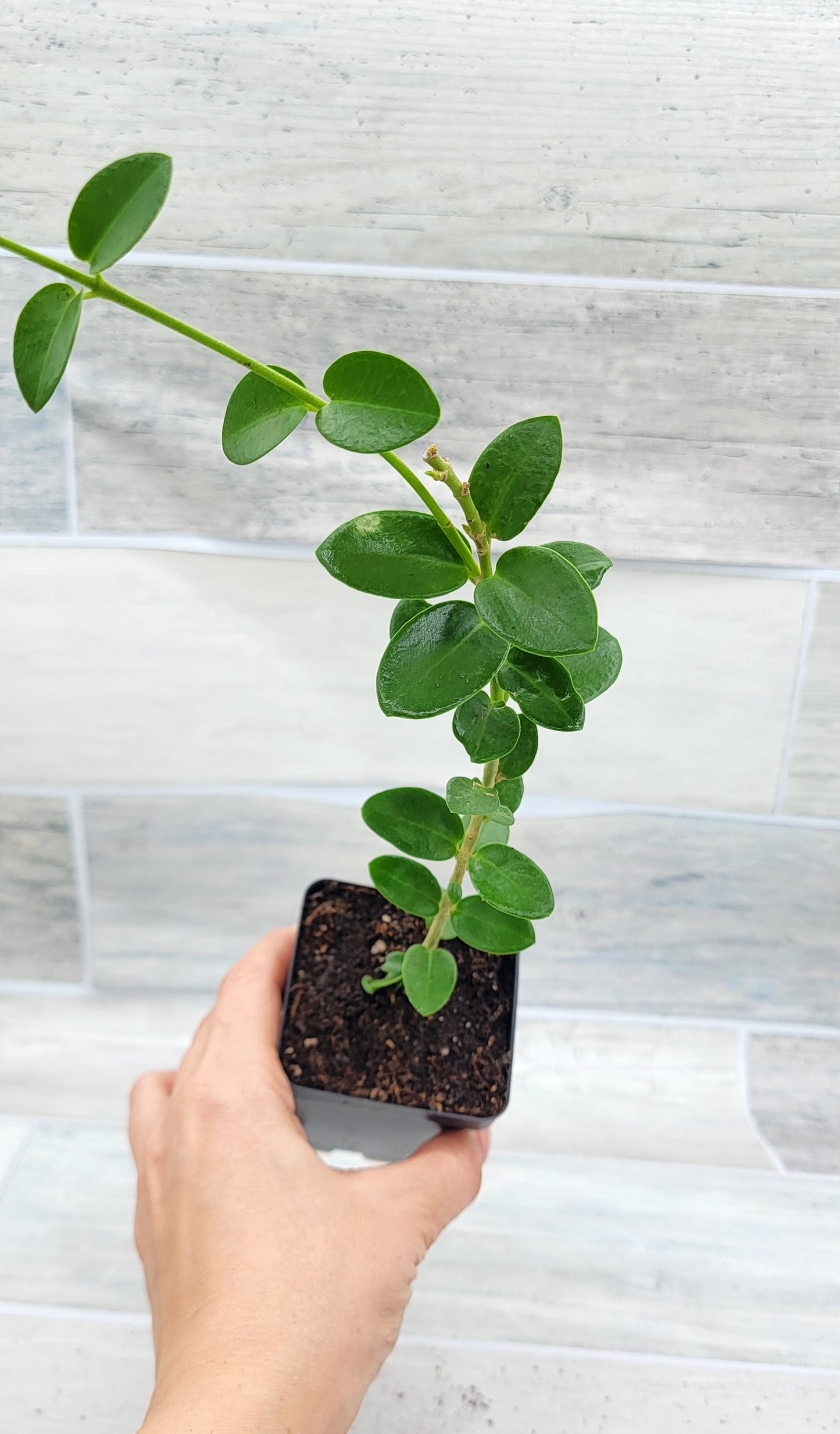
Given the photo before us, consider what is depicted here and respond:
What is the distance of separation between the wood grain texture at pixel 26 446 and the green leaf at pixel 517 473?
43cm

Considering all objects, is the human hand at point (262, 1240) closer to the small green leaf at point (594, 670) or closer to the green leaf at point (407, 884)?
the green leaf at point (407, 884)

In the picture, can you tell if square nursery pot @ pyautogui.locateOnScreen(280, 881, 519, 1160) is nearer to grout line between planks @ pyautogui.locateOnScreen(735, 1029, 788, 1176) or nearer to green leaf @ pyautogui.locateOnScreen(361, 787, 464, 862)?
green leaf @ pyautogui.locateOnScreen(361, 787, 464, 862)

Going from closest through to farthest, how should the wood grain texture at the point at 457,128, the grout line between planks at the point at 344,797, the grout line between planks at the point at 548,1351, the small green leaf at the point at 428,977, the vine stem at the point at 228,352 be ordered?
the vine stem at the point at 228,352 < the small green leaf at the point at 428,977 < the wood grain texture at the point at 457,128 < the grout line between planks at the point at 548,1351 < the grout line between planks at the point at 344,797

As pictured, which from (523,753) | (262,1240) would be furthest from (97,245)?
(262,1240)

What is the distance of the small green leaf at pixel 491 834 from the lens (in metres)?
0.47

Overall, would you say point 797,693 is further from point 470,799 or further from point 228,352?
point 228,352

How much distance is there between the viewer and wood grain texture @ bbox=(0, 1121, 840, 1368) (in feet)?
2.34

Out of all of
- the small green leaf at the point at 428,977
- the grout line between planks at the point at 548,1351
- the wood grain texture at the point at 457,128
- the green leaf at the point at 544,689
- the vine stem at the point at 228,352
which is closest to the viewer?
the vine stem at the point at 228,352

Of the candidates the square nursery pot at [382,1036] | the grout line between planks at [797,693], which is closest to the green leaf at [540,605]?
the square nursery pot at [382,1036]

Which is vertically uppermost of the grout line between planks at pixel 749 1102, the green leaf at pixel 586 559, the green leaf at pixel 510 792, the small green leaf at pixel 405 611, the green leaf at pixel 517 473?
the green leaf at pixel 517 473

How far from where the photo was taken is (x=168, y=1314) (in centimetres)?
52

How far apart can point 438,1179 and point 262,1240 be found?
11cm

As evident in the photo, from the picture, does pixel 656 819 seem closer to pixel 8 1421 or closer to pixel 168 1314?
pixel 168 1314

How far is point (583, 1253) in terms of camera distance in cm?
75
